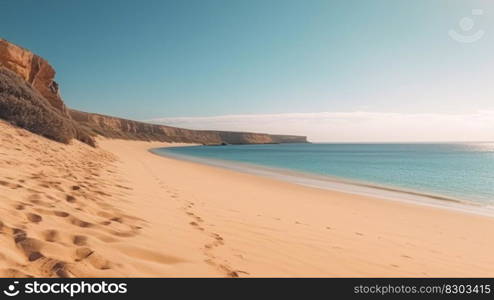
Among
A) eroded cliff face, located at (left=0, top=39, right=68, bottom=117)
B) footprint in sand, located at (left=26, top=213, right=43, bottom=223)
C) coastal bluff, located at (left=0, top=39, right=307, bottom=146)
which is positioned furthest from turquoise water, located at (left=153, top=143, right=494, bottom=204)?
eroded cliff face, located at (left=0, top=39, right=68, bottom=117)

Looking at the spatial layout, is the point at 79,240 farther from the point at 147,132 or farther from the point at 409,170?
the point at 147,132

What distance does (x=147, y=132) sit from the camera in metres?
127

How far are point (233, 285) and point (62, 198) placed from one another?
11.5 feet

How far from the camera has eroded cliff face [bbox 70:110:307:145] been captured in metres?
93.6

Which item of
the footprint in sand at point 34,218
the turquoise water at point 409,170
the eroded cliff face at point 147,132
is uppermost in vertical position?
the eroded cliff face at point 147,132

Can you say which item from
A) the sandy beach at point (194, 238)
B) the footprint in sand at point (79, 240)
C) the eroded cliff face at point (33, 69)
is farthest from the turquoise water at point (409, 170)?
the eroded cliff face at point (33, 69)

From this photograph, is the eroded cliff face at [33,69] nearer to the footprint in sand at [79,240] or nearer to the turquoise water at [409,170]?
the footprint in sand at [79,240]

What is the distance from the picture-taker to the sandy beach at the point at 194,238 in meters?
2.77

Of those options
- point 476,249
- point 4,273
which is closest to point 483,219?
point 476,249

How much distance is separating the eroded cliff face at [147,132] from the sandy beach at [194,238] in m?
72.2

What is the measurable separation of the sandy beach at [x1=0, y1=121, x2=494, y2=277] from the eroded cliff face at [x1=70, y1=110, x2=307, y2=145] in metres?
72.2

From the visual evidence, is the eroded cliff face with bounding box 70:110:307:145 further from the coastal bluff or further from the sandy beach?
the sandy beach

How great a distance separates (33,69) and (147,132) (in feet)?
356

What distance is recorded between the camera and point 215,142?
18000 centimetres
